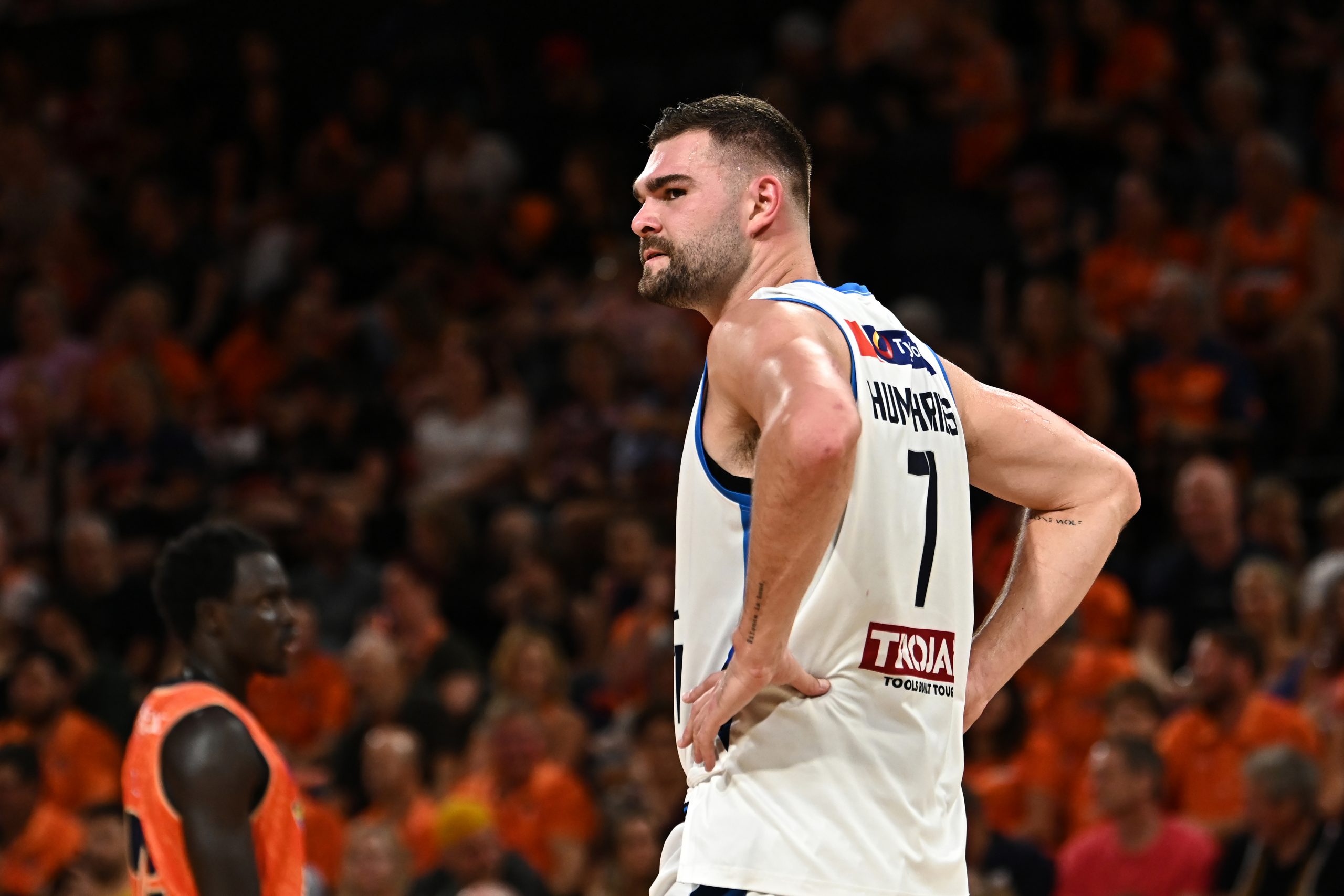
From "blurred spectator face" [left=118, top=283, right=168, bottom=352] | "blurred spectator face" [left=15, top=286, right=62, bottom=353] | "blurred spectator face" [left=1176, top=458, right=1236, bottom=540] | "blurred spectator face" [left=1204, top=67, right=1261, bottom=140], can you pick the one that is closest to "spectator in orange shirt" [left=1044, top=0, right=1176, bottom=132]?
"blurred spectator face" [left=1204, top=67, right=1261, bottom=140]

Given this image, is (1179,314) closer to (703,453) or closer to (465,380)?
(465,380)

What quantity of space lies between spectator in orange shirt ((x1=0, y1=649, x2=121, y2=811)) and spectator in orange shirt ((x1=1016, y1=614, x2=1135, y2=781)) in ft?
17.3

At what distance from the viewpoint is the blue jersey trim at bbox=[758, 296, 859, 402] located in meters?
3.39

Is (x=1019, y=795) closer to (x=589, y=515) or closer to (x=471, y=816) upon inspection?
(x=471, y=816)

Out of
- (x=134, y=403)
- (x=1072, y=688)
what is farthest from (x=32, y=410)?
(x=1072, y=688)

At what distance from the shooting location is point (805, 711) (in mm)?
3365

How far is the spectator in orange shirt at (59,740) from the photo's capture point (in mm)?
10469

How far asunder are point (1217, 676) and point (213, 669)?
17.3 ft

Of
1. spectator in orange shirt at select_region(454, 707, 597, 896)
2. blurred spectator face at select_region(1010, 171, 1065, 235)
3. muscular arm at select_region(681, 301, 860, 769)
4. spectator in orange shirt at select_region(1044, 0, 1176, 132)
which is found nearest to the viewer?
muscular arm at select_region(681, 301, 860, 769)

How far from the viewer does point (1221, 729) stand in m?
8.38

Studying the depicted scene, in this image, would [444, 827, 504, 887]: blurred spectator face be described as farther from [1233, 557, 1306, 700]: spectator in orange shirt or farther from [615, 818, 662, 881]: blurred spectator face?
[1233, 557, 1306, 700]: spectator in orange shirt

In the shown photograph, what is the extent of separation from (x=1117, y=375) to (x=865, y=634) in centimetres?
763

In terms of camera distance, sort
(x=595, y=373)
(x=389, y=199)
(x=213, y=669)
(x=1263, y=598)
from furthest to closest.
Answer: (x=389, y=199)
(x=595, y=373)
(x=1263, y=598)
(x=213, y=669)

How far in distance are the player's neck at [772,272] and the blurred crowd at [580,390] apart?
15.3 ft
